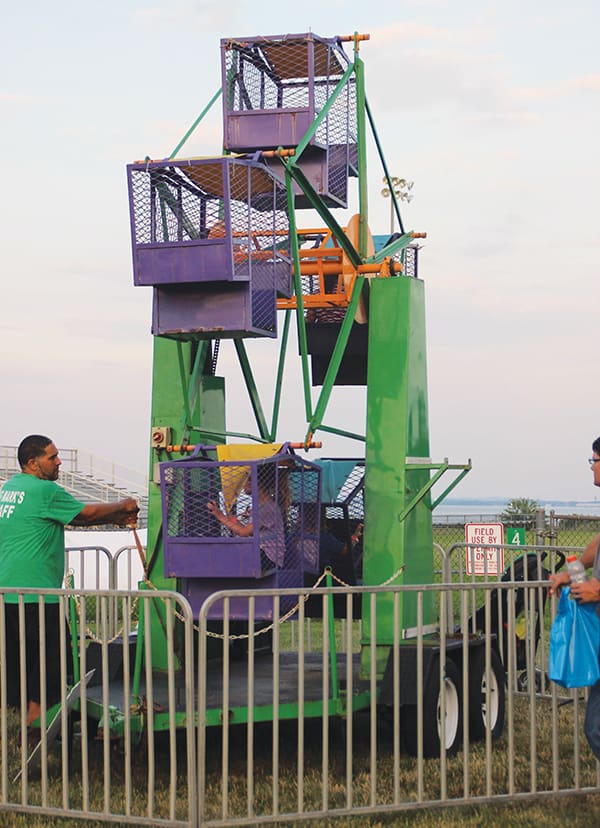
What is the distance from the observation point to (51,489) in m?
8.07

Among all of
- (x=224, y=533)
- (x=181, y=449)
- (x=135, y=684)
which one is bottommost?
(x=135, y=684)

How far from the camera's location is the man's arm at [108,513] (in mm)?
8242

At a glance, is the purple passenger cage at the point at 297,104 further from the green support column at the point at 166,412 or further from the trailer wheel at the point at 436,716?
the trailer wheel at the point at 436,716

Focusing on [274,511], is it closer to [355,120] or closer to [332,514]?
[332,514]

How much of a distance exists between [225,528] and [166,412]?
70.1 inches

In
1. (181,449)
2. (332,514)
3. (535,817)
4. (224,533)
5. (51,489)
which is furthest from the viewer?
(332,514)

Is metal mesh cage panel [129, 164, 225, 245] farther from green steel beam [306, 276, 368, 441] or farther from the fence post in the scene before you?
the fence post

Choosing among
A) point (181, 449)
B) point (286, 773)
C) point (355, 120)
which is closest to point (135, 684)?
point (286, 773)

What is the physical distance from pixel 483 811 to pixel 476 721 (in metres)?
2.02

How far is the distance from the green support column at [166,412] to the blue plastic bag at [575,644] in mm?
3901

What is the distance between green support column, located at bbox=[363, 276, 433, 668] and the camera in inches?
375

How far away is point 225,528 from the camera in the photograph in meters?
8.56

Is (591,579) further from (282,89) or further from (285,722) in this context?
(282,89)

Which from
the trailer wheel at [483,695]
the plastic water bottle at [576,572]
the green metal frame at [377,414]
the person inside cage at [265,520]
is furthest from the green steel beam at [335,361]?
the plastic water bottle at [576,572]
